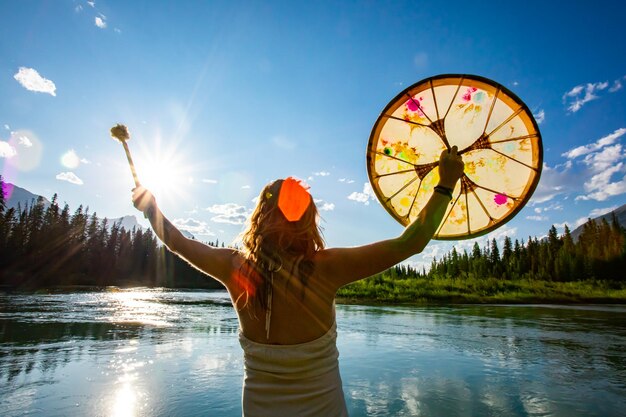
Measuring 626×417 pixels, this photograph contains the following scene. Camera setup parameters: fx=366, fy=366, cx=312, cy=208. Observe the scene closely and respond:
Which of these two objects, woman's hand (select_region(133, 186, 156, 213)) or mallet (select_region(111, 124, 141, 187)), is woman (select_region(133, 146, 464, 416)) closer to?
woman's hand (select_region(133, 186, 156, 213))

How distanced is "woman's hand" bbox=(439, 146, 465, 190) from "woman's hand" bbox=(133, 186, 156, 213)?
4.60 feet

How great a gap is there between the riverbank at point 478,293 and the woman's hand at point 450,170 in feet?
110

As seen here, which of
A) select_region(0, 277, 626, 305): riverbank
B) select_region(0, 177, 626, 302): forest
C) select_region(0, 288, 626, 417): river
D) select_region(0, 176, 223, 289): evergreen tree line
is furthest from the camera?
select_region(0, 176, 223, 289): evergreen tree line

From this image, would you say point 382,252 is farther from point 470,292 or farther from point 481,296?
point 470,292

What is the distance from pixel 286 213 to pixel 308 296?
1.16 feet

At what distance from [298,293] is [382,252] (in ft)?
1.21

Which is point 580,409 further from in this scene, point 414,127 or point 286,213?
point 286,213

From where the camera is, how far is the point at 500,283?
174 feet

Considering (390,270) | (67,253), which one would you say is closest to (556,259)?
(390,270)

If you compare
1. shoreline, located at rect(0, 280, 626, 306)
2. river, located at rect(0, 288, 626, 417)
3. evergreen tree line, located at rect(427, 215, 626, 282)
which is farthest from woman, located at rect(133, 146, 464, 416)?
evergreen tree line, located at rect(427, 215, 626, 282)

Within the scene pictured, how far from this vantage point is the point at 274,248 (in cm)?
148

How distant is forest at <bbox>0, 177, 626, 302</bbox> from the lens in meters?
46.3

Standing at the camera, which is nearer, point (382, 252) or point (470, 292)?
point (382, 252)

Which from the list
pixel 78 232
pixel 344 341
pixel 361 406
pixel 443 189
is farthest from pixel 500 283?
pixel 78 232
